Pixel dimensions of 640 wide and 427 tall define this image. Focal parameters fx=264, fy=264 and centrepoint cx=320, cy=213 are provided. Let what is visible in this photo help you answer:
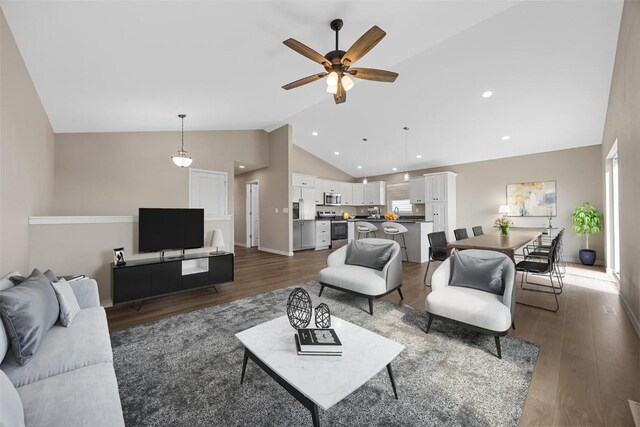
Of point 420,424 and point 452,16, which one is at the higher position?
point 452,16

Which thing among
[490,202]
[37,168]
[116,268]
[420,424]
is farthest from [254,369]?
[490,202]

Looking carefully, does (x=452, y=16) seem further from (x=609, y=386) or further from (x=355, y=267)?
(x=609, y=386)

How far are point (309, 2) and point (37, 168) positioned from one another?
3.79m

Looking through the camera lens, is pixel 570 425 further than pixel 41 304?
No

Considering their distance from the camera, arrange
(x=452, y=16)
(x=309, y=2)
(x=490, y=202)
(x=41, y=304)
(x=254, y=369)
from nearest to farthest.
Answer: (x=41, y=304)
(x=254, y=369)
(x=309, y=2)
(x=452, y=16)
(x=490, y=202)

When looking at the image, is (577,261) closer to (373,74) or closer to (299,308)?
(373,74)

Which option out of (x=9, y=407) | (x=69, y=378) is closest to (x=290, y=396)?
(x=69, y=378)

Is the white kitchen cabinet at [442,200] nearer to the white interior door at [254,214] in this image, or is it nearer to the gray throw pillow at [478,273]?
the gray throw pillow at [478,273]

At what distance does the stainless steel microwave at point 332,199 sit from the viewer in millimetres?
8625

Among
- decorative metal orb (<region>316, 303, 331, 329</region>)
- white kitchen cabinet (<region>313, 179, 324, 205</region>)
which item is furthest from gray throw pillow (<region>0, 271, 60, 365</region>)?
white kitchen cabinet (<region>313, 179, 324, 205</region>)

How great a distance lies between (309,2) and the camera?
2334 mm

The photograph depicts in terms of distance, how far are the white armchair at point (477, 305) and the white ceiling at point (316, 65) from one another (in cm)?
270

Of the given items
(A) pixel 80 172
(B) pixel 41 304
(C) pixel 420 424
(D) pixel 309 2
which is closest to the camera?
(C) pixel 420 424

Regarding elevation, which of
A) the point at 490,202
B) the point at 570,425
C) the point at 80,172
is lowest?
the point at 570,425
